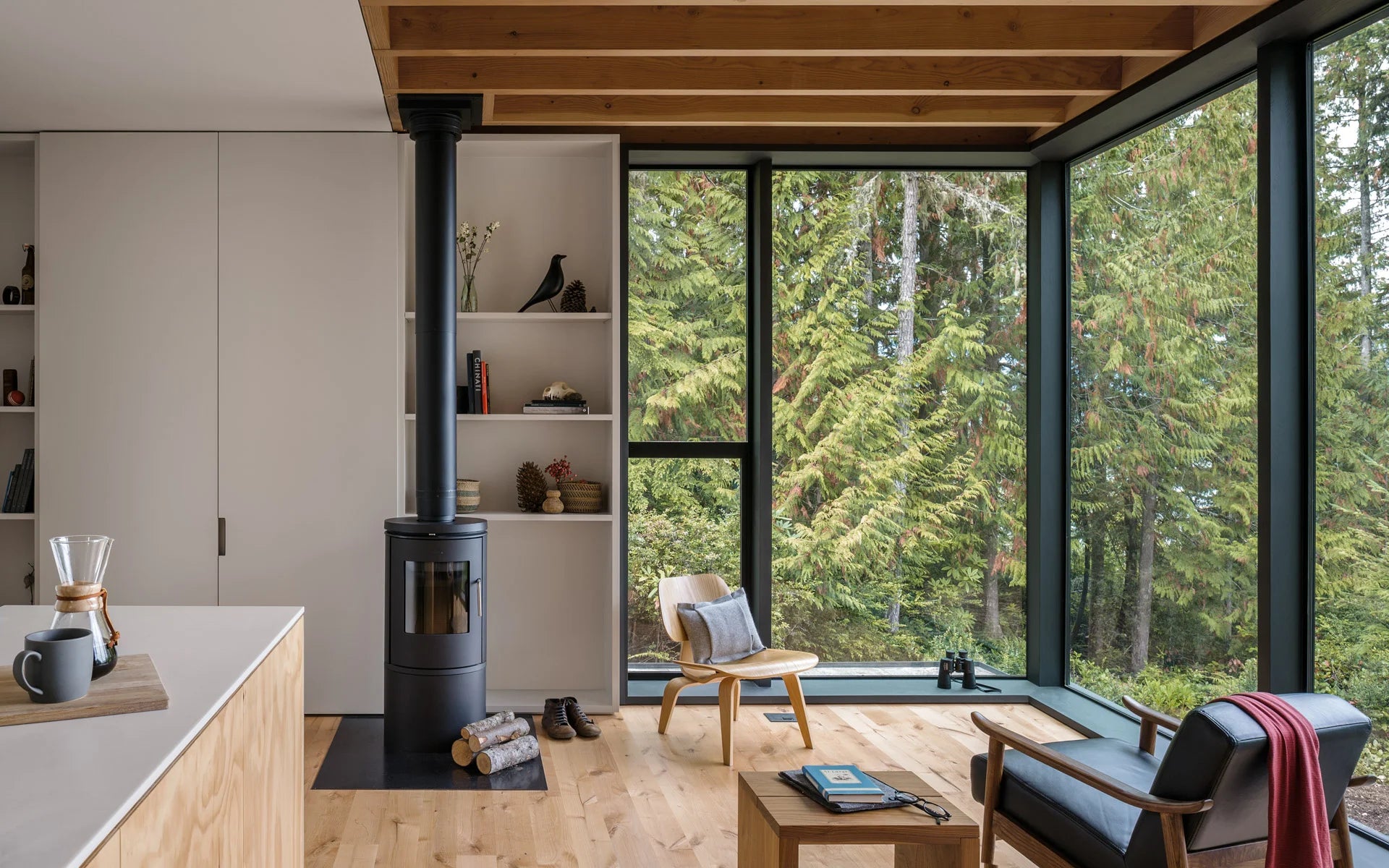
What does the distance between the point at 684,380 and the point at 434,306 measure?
4.34 ft

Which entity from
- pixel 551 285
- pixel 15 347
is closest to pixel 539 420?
pixel 551 285

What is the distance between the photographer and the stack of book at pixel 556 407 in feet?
14.1

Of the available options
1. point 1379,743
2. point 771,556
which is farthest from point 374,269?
point 1379,743

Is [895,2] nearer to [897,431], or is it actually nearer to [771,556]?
[897,431]

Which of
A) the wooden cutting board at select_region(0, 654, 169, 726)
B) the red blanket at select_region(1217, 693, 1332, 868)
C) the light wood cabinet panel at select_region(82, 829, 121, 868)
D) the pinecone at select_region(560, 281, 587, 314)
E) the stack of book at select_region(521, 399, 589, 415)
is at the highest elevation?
the pinecone at select_region(560, 281, 587, 314)

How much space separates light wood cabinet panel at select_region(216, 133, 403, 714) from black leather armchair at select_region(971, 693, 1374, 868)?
292 centimetres

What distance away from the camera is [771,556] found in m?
4.59

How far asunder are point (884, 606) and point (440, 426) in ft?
7.73

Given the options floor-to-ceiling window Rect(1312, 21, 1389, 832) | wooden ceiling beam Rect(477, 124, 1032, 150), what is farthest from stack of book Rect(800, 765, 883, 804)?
wooden ceiling beam Rect(477, 124, 1032, 150)

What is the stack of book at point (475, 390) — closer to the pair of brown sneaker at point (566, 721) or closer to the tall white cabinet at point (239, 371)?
the tall white cabinet at point (239, 371)

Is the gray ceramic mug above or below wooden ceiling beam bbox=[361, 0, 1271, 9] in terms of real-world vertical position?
below

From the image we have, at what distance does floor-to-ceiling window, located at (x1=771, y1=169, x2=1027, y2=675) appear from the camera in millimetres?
4652

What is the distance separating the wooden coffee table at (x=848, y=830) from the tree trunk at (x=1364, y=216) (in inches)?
77.4

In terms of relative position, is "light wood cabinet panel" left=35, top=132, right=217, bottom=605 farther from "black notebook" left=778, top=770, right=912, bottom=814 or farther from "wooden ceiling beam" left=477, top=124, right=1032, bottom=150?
"black notebook" left=778, top=770, right=912, bottom=814
